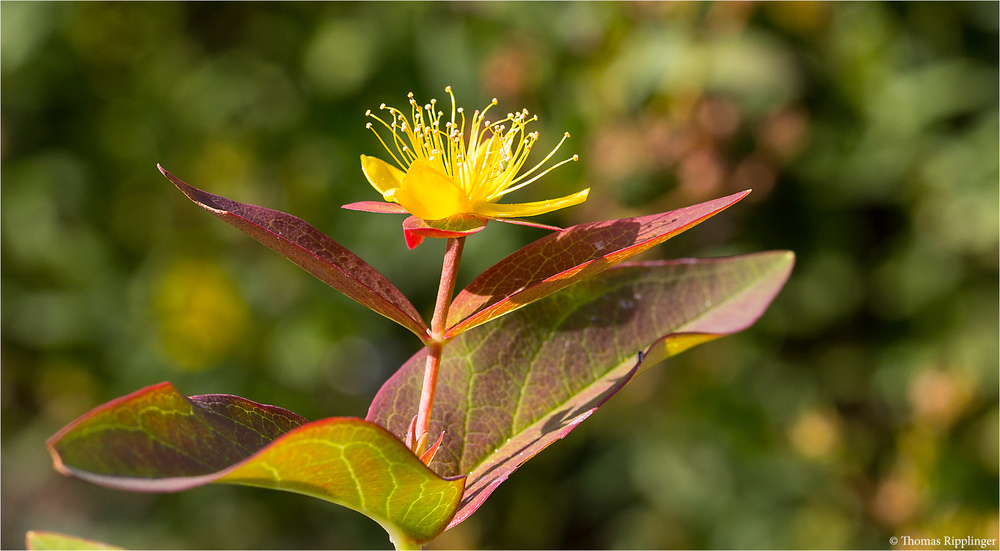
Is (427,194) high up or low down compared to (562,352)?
up

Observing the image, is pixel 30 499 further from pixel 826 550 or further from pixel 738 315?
pixel 738 315

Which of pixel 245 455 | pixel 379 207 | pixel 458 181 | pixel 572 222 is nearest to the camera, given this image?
pixel 245 455

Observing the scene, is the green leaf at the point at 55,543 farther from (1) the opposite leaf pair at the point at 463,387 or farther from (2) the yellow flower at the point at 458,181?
(2) the yellow flower at the point at 458,181

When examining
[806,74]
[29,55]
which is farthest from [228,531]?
[806,74]

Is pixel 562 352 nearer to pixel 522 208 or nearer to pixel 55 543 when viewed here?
pixel 522 208

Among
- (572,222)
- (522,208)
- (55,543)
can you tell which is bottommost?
(572,222)

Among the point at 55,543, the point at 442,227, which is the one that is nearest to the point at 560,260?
the point at 442,227

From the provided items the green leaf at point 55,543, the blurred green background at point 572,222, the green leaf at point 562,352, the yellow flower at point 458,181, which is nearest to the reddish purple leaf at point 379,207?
the yellow flower at point 458,181
